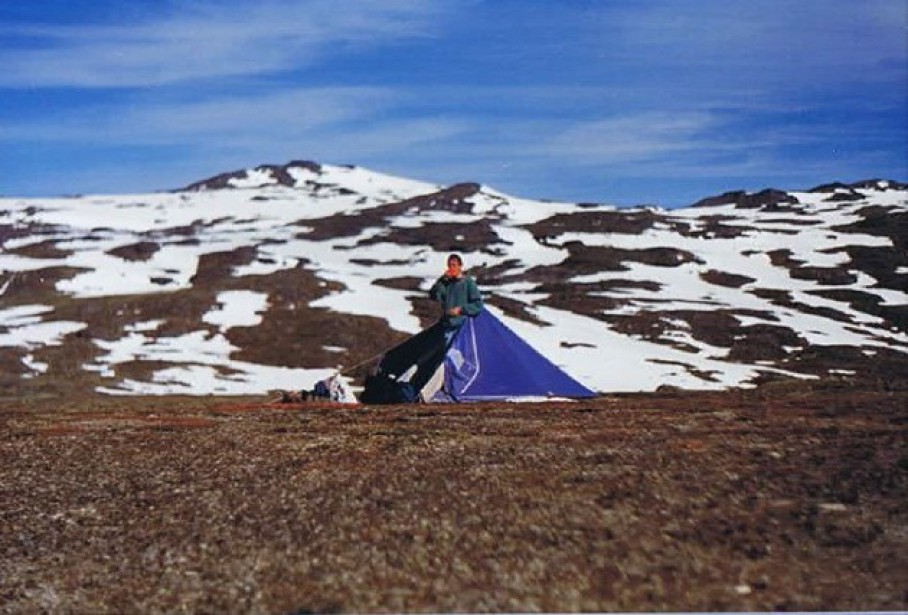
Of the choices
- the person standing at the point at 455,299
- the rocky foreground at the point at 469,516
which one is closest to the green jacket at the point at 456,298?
the person standing at the point at 455,299

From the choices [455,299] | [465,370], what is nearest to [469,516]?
[455,299]

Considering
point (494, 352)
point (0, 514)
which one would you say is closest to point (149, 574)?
point (0, 514)

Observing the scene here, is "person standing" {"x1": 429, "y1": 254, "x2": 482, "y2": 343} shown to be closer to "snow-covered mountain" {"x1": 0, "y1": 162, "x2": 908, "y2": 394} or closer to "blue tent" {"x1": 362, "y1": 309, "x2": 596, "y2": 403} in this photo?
"blue tent" {"x1": 362, "y1": 309, "x2": 596, "y2": 403}

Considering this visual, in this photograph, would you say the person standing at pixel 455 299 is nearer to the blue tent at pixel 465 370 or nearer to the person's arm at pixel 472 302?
the person's arm at pixel 472 302

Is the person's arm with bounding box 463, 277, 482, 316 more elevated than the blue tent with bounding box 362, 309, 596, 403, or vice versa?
the person's arm with bounding box 463, 277, 482, 316

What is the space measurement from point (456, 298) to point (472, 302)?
1.24ft

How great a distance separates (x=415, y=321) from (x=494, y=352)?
51279mm

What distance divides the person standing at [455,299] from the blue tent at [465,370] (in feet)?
0.94

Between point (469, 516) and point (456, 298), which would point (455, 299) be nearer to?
point (456, 298)

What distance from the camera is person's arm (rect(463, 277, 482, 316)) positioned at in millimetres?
22688

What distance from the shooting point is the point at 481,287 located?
96.6m

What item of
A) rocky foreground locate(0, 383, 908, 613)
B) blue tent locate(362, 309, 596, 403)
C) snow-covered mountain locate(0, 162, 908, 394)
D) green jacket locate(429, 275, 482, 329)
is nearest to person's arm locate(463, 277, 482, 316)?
green jacket locate(429, 275, 482, 329)

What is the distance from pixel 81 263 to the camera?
4200 inches

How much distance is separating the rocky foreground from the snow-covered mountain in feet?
43.0
